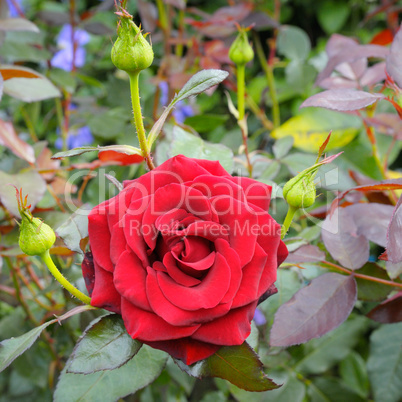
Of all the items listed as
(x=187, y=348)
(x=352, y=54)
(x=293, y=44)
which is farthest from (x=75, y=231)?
(x=293, y=44)

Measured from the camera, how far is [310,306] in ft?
1.51

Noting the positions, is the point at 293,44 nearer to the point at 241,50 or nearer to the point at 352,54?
the point at 352,54

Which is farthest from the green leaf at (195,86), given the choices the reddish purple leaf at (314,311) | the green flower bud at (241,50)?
the reddish purple leaf at (314,311)

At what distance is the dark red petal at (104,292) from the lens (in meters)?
0.34

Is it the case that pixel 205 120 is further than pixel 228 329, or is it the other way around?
pixel 205 120

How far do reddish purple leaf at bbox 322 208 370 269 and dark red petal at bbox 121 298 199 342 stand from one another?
0.24 meters

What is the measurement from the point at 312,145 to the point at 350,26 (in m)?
0.94

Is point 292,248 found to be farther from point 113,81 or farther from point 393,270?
→ point 113,81

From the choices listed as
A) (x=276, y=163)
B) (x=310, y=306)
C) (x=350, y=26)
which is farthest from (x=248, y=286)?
(x=350, y=26)

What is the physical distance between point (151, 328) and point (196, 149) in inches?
8.9

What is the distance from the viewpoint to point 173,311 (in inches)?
12.7

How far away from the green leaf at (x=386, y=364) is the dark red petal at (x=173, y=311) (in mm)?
505

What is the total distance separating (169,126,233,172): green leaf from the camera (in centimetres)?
48
